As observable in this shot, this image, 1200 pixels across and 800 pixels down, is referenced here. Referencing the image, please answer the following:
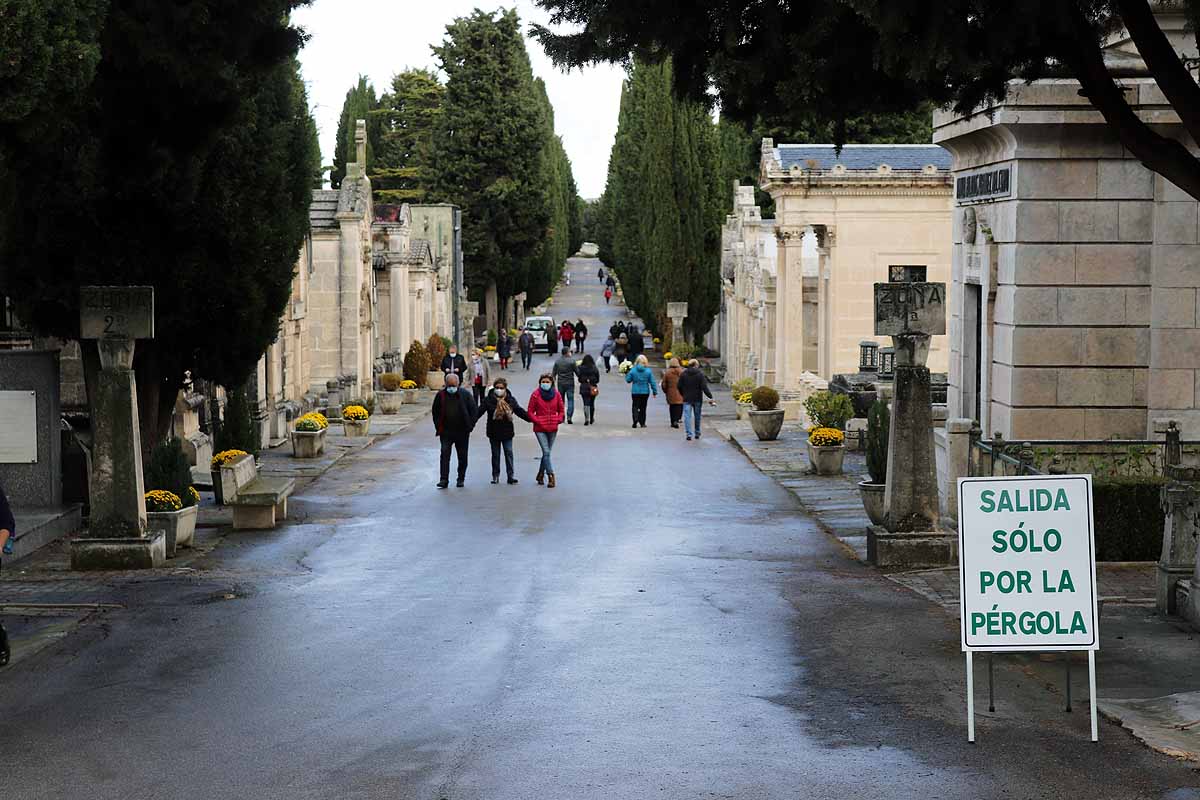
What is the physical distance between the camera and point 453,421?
22.8 metres

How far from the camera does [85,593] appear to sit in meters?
13.7

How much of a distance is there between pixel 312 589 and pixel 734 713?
5.70m

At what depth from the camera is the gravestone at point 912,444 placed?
15070 millimetres

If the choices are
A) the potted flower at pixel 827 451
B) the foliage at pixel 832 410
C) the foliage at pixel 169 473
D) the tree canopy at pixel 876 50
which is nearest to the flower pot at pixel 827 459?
the potted flower at pixel 827 451

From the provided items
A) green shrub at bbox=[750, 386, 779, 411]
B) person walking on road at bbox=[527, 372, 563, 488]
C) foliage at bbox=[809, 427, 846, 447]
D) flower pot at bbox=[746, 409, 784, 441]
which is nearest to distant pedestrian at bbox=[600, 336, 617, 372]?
green shrub at bbox=[750, 386, 779, 411]

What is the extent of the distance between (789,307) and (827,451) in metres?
13.0

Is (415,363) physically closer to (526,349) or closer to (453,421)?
(526,349)

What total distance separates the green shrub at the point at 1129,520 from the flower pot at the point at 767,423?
15.2 m

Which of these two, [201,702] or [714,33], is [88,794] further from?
[714,33]

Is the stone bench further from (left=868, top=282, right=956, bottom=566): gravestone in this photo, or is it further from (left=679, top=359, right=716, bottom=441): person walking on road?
(left=679, top=359, right=716, bottom=441): person walking on road

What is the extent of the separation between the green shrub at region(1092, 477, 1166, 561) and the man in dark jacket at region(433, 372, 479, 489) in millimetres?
10254

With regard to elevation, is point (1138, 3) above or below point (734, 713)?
above

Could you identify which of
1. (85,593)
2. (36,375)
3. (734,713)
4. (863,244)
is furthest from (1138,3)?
(863,244)

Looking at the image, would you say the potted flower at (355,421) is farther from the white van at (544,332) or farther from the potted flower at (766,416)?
the white van at (544,332)
